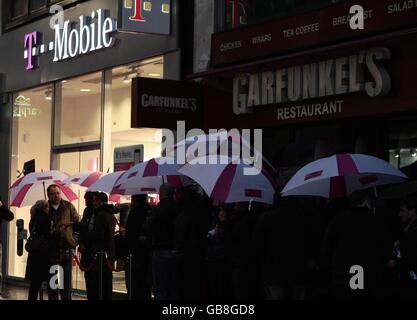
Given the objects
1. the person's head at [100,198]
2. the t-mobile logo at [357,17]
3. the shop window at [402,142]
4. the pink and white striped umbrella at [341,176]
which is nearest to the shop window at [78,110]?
the person's head at [100,198]

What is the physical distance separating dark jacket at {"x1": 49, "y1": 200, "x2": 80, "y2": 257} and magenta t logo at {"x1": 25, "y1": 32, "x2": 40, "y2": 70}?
6.76 metres

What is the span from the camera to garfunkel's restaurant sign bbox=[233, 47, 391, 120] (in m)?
12.4

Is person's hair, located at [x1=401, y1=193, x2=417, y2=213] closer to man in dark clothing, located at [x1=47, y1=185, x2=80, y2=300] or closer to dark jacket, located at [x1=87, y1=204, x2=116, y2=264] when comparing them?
dark jacket, located at [x1=87, y1=204, x2=116, y2=264]

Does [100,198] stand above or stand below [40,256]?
above

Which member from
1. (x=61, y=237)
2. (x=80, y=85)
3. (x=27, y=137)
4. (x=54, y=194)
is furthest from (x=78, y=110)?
(x=61, y=237)

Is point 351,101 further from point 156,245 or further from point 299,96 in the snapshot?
point 156,245

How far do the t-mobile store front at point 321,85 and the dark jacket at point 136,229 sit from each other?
213cm

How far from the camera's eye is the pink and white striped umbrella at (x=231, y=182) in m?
10.8

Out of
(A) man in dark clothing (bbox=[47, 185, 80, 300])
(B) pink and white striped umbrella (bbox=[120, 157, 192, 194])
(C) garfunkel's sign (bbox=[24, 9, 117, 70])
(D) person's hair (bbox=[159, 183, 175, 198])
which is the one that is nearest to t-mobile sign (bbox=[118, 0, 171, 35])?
(C) garfunkel's sign (bbox=[24, 9, 117, 70])

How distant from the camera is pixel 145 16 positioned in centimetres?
1564

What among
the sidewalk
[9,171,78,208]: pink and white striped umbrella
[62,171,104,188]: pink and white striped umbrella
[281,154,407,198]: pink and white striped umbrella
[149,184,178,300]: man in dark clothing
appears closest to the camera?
[281,154,407,198]: pink and white striped umbrella

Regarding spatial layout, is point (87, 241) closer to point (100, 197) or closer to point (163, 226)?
point (100, 197)

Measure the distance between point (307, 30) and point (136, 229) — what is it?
3.84 meters
